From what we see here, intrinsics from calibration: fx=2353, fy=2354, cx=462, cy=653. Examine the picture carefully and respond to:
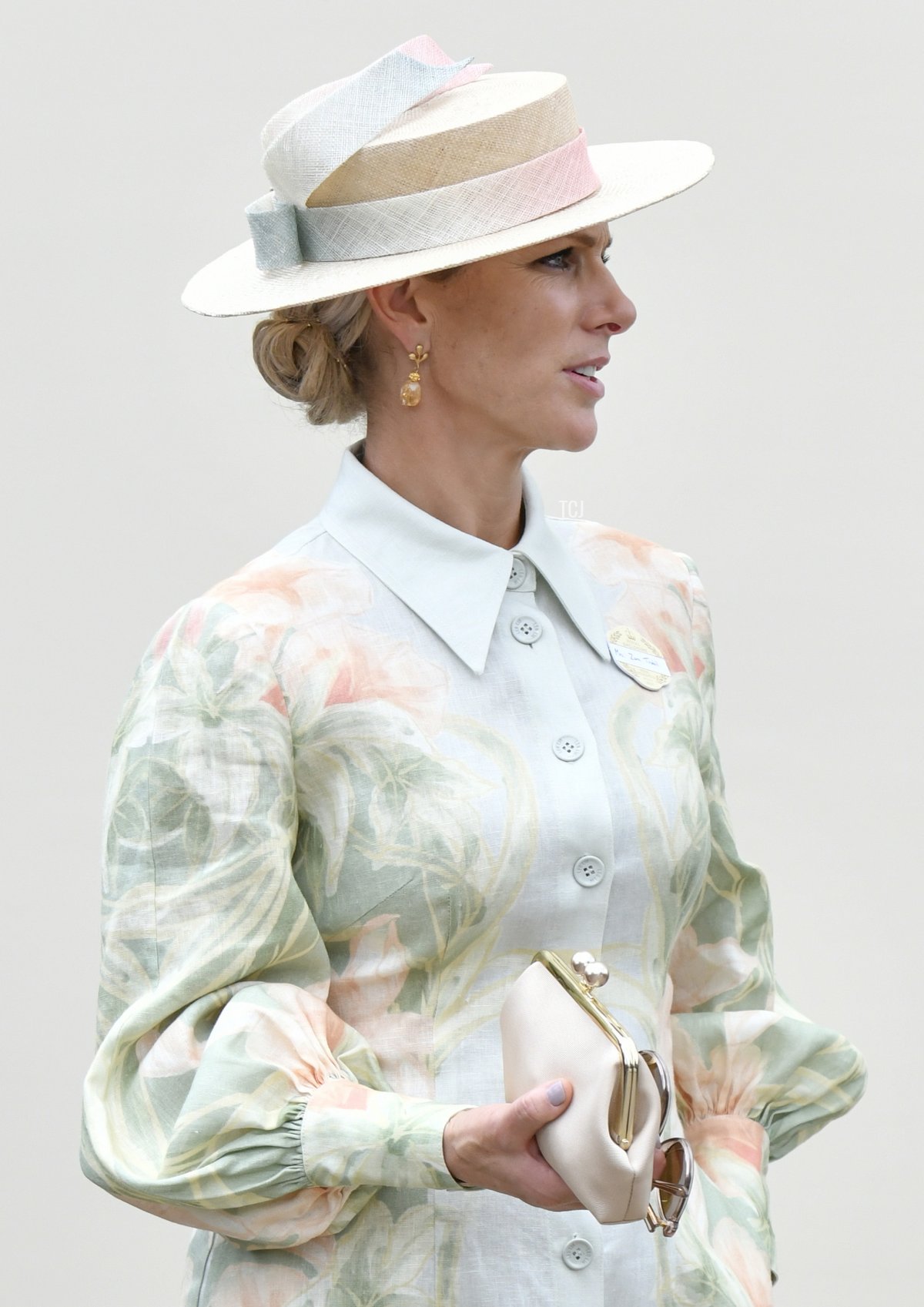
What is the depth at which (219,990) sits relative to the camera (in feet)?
6.70

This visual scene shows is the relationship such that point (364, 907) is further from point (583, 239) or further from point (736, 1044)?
point (583, 239)

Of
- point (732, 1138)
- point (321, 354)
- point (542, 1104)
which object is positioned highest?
point (321, 354)

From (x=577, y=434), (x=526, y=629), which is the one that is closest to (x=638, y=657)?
(x=526, y=629)

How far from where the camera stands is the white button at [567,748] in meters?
2.12

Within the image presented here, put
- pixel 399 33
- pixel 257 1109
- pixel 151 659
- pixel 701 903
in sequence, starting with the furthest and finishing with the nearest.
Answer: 1. pixel 399 33
2. pixel 701 903
3. pixel 151 659
4. pixel 257 1109

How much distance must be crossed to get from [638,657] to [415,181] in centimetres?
50

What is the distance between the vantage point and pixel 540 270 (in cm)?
214

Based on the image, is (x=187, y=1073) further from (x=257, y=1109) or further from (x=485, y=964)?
(x=485, y=964)

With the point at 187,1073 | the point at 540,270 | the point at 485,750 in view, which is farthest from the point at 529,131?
the point at 187,1073

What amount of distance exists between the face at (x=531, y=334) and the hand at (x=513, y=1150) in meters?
0.61

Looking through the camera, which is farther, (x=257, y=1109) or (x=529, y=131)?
(x=529, y=131)

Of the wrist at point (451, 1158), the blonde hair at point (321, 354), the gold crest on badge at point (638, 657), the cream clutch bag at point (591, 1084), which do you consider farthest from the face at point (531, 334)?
the wrist at point (451, 1158)

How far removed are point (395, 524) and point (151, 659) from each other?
0.26 metres

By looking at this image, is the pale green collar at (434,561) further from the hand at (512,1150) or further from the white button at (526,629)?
the hand at (512,1150)
